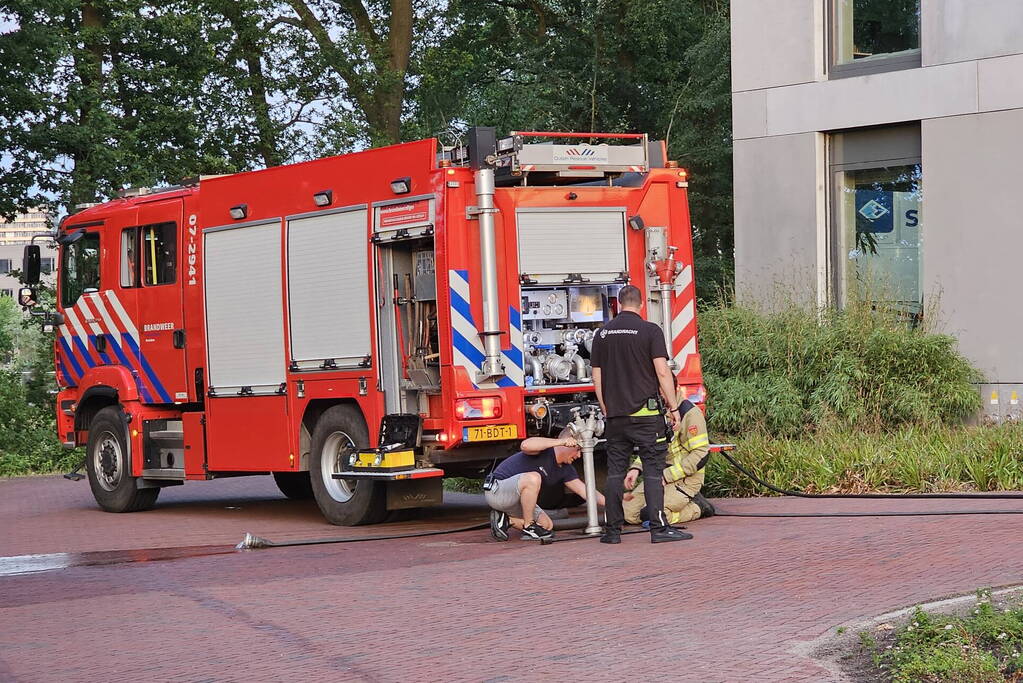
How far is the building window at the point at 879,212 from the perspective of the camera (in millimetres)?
18219

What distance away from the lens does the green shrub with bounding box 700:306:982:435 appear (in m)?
15.4

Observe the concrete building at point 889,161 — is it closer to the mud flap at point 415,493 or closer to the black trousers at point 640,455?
the mud flap at point 415,493

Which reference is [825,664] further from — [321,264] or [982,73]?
[982,73]

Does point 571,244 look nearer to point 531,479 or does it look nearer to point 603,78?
point 531,479

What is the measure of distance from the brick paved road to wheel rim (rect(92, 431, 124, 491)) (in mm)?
4414

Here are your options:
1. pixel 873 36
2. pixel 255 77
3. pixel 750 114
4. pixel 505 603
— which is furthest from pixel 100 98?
pixel 505 603

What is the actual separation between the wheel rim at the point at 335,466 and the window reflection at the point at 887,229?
735cm

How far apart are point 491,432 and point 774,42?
954 centimetres

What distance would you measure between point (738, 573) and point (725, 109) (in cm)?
2054

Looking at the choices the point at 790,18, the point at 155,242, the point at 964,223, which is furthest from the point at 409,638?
the point at 790,18

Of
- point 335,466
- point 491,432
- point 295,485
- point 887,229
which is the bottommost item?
point 295,485

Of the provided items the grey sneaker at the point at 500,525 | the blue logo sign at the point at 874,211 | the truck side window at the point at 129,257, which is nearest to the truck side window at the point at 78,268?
the truck side window at the point at 129,257

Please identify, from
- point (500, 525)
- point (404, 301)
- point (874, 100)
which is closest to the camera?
point (500, 525)

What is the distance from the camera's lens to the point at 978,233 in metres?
17.3
